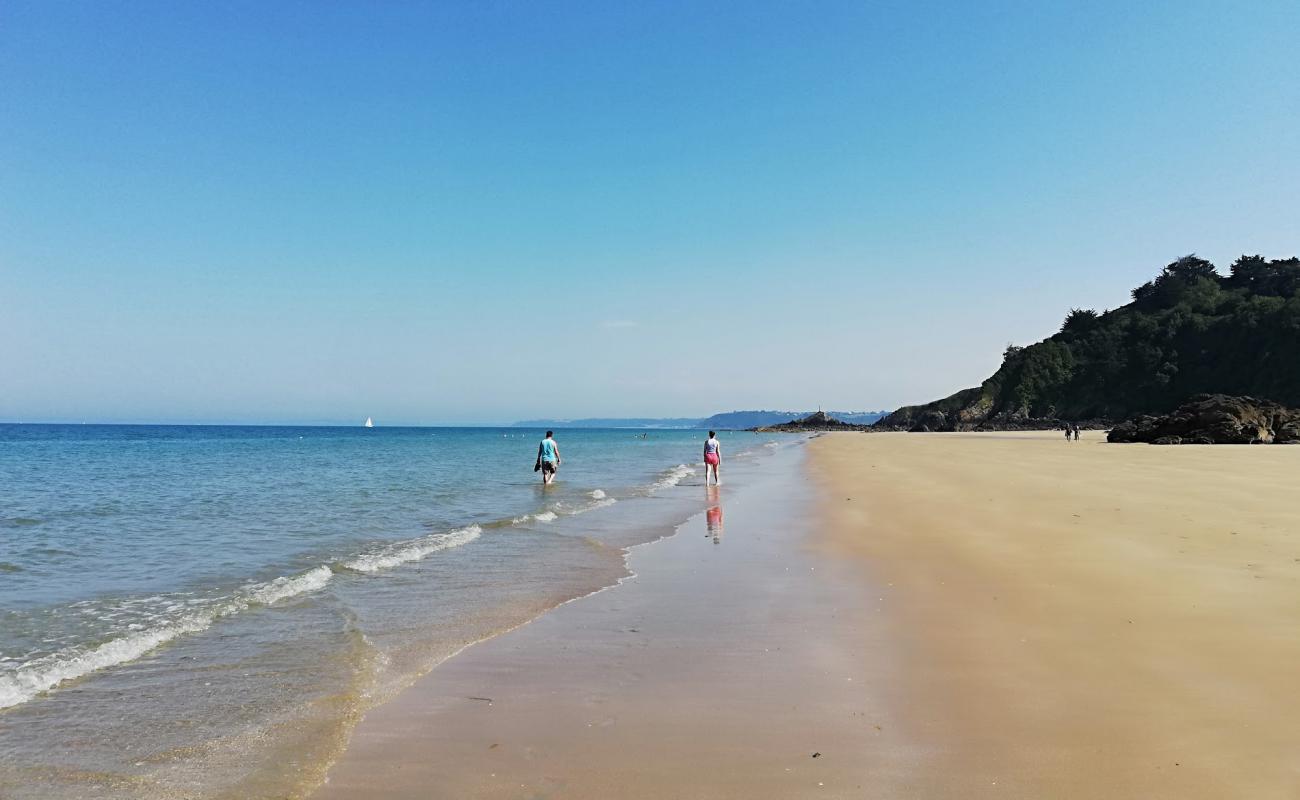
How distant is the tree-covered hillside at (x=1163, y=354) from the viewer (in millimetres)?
90750

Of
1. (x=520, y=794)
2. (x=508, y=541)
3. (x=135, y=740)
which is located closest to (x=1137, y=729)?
(x=520, y=794)

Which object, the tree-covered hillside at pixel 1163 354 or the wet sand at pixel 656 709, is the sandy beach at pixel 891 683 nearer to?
the wet sand at pixel 656 709

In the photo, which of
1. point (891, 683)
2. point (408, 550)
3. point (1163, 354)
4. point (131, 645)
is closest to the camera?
point (891, 683)

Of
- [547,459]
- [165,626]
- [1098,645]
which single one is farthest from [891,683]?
[547,459]

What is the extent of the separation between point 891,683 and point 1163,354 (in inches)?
4844

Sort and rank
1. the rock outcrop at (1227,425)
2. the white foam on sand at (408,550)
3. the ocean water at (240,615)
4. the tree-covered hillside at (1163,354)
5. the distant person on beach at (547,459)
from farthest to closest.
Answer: the tree-covered hillside at (1163,354) → the rock outcrop at (1227,425) → the distant person on beach at (547,459) → the white foam on sand at (408,550) → the ocean water at (240,615)

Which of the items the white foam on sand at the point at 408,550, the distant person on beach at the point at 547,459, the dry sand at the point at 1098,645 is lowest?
the white foam on sand at the point at 408,550

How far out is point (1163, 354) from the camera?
348 feet

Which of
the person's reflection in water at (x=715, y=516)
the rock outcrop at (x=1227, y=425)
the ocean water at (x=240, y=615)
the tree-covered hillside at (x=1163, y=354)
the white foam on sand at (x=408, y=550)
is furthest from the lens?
the tree-covered hillside at (x=1163, y=354)

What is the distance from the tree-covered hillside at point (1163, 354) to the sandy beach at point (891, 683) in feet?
315

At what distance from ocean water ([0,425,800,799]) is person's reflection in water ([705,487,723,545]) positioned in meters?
0.54

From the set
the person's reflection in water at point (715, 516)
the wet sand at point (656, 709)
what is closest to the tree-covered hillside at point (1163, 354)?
the person's reflection in water at point (715, 516)

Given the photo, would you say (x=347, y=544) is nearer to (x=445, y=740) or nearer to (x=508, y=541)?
(x=508, y=541)

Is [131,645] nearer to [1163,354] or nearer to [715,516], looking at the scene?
[715,516]
